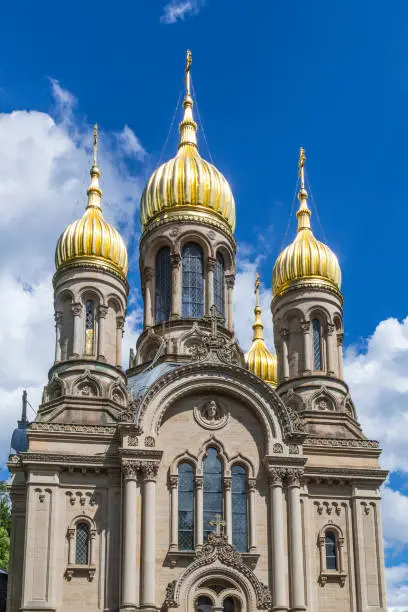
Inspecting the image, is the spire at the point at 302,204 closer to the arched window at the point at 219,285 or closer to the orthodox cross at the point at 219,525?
the arched window at the point at 219,285

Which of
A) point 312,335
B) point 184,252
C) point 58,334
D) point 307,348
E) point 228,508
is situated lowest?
point 228,508

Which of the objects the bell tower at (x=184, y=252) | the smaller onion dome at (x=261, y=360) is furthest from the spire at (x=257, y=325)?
the bell tower at (x=184, y=252)

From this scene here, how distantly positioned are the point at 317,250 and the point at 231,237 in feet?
14.2

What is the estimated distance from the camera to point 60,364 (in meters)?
41.3

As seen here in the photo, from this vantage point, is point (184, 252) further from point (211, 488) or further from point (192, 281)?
point (211, 488)

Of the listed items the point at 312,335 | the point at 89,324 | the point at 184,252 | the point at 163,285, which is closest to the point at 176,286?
the point at 163,285

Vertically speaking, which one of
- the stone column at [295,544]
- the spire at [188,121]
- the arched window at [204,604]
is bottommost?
the arched window at [204,604]

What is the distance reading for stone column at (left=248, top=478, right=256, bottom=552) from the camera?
3706 centimetres

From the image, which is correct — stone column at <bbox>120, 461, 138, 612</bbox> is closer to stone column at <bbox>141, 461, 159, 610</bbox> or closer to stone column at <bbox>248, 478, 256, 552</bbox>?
stone column at <bbox>141, 461, 159, 610</bbox>

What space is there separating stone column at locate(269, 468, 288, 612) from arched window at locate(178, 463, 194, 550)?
2.70m

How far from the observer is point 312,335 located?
1730 inches

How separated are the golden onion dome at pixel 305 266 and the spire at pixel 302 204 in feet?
2.48

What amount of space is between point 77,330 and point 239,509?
946 centimetres

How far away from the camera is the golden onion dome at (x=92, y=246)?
4309 cm
